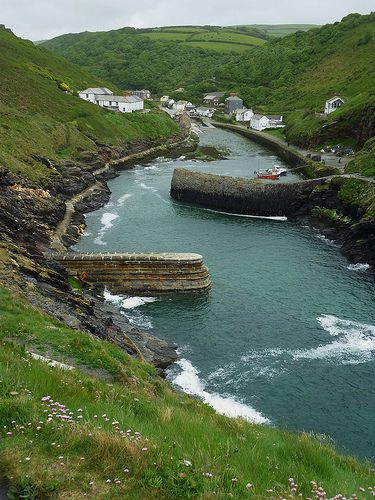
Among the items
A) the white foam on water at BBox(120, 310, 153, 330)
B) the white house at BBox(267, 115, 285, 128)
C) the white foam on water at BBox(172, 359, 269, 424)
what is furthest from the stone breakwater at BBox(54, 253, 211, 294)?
the white house at BBox(267, 115, 285, 128)

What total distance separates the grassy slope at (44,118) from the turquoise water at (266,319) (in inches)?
716

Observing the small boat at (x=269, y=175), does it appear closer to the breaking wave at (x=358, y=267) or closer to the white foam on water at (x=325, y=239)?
the white foam on water at (x=325, y=239)

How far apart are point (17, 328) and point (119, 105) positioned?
133396 mm

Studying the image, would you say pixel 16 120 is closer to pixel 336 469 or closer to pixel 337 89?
pixel 336 469

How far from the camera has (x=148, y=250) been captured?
52.3 m

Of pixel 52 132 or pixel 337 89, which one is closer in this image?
pixel 52 132

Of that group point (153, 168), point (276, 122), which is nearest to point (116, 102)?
point (276, 122)

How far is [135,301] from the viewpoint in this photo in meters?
41.2

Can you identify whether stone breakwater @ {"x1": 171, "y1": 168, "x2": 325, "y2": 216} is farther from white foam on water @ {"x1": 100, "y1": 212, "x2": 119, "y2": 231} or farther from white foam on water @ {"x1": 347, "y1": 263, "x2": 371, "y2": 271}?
white foam on water @ {"x1": 347, "y1": 263, "x2": 371, "y2": 271}

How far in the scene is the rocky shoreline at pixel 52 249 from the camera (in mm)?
29031

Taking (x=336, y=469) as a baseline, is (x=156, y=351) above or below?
below

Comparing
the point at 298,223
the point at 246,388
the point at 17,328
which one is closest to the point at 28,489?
the point at 17,328

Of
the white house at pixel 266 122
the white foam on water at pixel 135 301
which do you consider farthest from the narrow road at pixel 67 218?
the white house at pixel 266 122

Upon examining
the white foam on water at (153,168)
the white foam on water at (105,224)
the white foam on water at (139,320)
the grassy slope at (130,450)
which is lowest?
the white foam on water at (139,320)
